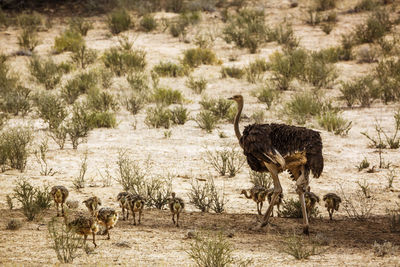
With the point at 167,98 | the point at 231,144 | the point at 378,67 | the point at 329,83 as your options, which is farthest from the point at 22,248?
the point at 378,67

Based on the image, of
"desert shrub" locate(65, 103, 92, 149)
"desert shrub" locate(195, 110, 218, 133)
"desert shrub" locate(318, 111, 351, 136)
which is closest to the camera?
"desert shrub" locate(65, 103, 92, 149)

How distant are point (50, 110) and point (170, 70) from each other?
616cm

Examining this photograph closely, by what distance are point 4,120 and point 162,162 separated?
16.0ft

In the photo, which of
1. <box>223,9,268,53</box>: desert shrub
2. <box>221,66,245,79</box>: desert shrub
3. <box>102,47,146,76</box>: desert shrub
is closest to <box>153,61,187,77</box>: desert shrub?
<box>102,47,146,76</box>: desert shrub

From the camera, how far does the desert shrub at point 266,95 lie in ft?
55.7

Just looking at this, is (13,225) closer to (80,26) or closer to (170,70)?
(170,70)

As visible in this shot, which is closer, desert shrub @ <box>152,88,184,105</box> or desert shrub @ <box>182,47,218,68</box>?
desert shrub @ <box>152,88,184,105</box>

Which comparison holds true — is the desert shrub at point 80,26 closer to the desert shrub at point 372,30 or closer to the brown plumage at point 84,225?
the desert shrub at point 372,30

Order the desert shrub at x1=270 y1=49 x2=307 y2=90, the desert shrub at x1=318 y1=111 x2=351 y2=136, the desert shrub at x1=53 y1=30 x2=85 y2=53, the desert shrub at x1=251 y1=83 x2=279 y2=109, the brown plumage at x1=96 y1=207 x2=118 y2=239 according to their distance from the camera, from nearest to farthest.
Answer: the brown plumage at x1=96 y1=207 x2=118 y2=239 < the desert shrub at x1=318 y1=111 x2=351 y2=136 < the desert shrub at x1=251 y1=83 x2=279 y2=109 < the desert shrub at x1=270 y1=49 x2=307 y2=90 < the desert shrub at x1=53 y1=30 x2=85 y2=53

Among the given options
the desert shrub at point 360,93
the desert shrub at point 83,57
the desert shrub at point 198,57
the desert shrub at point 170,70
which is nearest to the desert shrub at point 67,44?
the desert shrub at point 83,57

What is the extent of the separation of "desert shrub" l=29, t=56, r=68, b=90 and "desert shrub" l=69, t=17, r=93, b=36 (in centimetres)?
567

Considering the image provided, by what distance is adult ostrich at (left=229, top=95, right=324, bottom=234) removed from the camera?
293 inches

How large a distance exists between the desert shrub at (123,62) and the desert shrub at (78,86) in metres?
1.48

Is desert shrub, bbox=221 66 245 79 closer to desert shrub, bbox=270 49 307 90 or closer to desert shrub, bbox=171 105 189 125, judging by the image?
desert shrub, bbox=270 49 307 90
